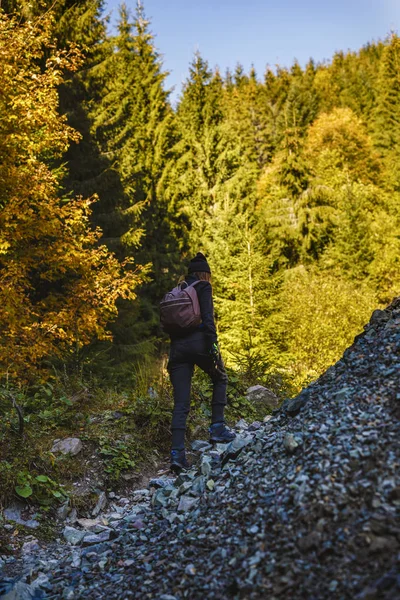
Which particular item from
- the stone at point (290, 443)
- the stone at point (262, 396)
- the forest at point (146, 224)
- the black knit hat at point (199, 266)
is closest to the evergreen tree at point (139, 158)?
the forest at point (146, 224)

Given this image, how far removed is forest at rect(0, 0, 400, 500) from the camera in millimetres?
7949

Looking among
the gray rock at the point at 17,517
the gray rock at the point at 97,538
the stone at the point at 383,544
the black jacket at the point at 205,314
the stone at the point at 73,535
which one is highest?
the black jacket at the point at 205,314

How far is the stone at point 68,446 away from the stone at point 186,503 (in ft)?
6.43

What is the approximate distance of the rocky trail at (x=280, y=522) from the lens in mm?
2531

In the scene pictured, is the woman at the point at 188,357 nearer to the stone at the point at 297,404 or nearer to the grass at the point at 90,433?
the grass at the point at 90,433

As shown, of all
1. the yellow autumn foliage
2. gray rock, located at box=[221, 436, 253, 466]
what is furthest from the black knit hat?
the yellow autumn foliage

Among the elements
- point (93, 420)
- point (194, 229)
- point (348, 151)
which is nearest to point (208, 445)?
point (93, 420)

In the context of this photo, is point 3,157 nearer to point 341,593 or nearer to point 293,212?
point 341,593

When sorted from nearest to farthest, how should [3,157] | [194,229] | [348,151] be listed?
[3,157], [194,229], [348,151]

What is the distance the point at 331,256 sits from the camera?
27031mm

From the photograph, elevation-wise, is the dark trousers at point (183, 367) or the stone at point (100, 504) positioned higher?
the dark trousers at point (183, 367)

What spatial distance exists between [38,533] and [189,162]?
2153 centimetres

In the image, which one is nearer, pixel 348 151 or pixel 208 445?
pixel 208 445

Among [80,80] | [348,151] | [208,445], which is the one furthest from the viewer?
[348,151]
